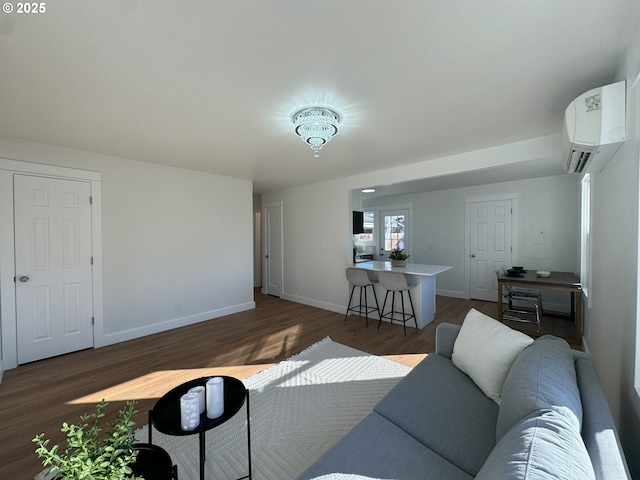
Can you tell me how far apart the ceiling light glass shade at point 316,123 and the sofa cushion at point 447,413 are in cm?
196

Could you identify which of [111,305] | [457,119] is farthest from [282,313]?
[457,119]

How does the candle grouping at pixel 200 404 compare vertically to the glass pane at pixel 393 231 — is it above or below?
below

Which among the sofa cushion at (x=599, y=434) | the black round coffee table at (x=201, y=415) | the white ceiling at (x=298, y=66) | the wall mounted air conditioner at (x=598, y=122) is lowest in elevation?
the black round coffee table at (x=201, y=415)

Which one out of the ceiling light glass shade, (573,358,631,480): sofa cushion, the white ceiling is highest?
the white ceiling

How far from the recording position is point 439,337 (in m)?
2.14

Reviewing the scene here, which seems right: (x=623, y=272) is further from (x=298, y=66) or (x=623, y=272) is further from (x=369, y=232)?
(x=369, y=232)

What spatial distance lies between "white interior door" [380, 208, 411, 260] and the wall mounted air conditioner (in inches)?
198

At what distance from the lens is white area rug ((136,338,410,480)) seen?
1.67m

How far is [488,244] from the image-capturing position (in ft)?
18.3

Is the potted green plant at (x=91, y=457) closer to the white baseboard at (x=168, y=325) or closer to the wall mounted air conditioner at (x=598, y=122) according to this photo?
the wall mounted air conditioner at (x=598, y=122)

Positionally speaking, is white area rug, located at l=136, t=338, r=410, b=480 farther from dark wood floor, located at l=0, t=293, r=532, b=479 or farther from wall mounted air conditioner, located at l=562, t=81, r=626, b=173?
wall mounted air conditioner, located at l=562, t=81, r=626, b=173

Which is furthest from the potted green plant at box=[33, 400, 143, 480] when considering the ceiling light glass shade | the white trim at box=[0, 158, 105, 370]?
the white trim at box=[0, 158, 105, 370]

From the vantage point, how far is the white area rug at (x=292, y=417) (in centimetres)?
167

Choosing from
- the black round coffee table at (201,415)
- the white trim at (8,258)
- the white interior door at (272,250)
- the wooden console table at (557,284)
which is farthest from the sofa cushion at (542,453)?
the white interior door at (272,250)
